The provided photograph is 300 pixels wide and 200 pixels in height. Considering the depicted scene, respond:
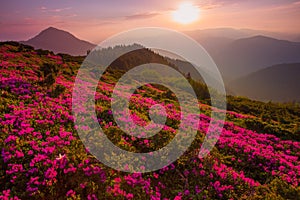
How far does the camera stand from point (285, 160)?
1716 centimetres

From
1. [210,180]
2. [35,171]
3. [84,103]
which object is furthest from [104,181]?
[84,103]

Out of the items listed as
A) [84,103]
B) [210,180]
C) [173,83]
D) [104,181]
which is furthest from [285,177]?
[173,83]

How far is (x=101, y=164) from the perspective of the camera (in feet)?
39.6

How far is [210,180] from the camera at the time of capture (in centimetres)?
1316

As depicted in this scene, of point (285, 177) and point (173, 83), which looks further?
point (173, 83)

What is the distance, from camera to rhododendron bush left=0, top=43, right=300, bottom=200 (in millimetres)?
10349

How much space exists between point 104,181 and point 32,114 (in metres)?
7.48

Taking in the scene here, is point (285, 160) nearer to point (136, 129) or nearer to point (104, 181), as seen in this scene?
point (136, 129)

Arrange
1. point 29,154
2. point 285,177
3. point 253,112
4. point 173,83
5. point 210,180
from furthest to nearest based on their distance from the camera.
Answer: point 173,83 → point 253,112 → point 285,177 → point 210,180 → point 29,154

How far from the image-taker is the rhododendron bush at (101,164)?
407 inches

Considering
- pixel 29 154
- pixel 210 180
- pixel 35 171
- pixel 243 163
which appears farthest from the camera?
pixel 243 163

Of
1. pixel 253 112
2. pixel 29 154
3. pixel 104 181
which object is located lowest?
pixel 253 112

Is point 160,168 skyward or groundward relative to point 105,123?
groundward

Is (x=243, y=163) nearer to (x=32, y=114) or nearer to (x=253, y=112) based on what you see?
(x=32, y=114)
